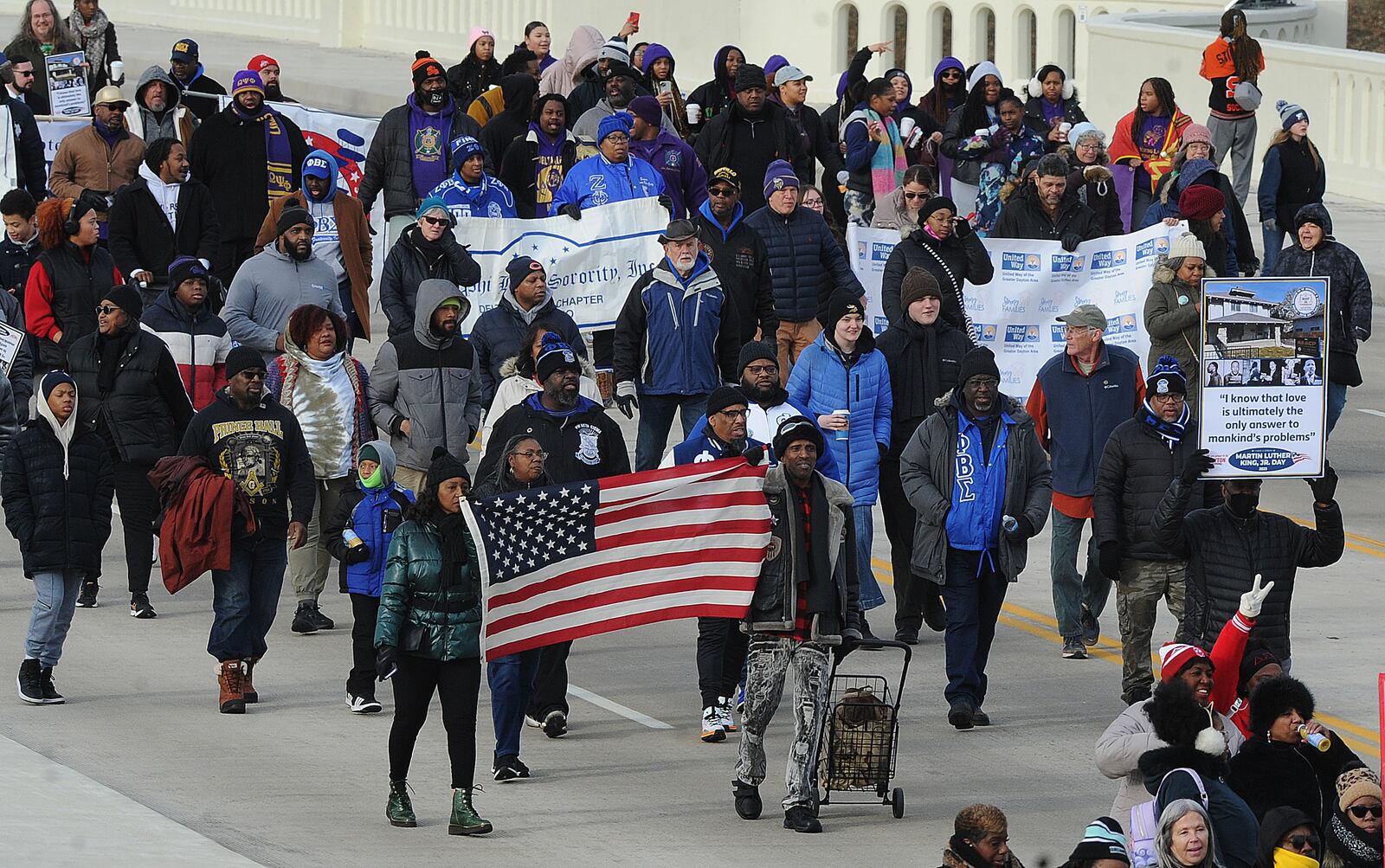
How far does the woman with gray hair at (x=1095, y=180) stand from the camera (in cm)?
2174

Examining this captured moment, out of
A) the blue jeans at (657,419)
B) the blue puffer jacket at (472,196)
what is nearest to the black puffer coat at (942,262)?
the blue jeans at (657,419)

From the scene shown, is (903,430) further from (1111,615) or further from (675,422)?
(675,422)

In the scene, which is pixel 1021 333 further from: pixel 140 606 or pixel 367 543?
pixel 367 543

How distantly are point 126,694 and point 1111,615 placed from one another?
6.00 metres

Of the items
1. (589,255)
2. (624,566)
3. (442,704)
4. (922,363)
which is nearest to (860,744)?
(624,566)

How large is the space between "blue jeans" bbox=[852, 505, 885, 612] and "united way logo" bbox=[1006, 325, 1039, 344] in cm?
490

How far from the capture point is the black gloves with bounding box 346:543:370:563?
45.8 ft

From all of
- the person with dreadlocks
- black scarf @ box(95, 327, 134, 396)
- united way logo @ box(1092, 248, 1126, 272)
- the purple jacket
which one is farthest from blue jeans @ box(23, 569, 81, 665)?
the person with dreadlocks

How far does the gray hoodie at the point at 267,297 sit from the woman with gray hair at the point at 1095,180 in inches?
249

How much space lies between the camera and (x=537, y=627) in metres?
13.0

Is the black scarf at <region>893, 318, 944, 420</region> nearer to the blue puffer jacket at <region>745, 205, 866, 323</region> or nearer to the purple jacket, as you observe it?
the blue puffer jacket at <region>745, 205, 866, 323</region>

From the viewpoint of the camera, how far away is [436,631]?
12312 millimetres

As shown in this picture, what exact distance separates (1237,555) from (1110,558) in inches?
48.7

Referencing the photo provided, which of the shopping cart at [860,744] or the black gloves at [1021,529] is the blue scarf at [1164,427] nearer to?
the black gloves at [1021,529]
